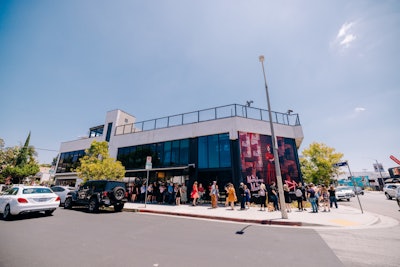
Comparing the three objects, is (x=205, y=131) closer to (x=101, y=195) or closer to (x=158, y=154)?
(x=158, y=154)

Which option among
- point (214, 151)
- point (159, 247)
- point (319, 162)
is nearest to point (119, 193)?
point (159, 247)

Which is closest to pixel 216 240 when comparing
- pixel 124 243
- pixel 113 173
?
pixel 124 243

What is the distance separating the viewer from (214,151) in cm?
1611

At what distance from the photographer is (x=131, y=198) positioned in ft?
56.9

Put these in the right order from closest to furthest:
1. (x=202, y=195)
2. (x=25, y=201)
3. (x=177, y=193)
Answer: (x=25, y=201), (x=177, y=193), (x=202, y=195)

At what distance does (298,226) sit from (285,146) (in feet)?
37.2

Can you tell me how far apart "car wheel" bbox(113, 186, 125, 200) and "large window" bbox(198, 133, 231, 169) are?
721 centimetres

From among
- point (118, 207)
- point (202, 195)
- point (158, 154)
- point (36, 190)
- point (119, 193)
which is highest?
point (158, 154)

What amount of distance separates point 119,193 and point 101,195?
3.20 feet

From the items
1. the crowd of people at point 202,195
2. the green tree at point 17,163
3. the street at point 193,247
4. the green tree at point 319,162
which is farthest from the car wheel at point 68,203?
the green tree at point 319,162

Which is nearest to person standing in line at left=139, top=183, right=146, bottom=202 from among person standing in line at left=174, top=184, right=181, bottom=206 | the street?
person standing in line at left=174, top=184, right=181, bottom=206

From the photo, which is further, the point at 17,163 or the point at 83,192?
the point at 17,163

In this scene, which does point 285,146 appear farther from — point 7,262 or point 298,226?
point 7,262

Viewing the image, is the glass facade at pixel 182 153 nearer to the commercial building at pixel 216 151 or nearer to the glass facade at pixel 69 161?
the commercial building at pixel 216 151
